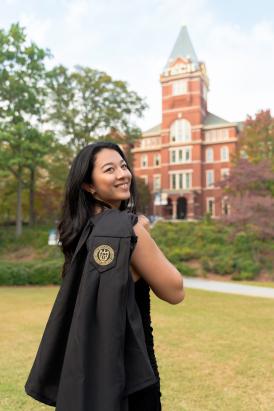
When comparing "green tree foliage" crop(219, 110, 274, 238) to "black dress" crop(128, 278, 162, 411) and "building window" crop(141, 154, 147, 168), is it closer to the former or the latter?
"building window" crop(141, 154, 147, 168)

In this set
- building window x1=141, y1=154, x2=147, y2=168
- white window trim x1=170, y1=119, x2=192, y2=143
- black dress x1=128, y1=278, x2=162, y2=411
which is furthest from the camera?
building window x1=141, y1=154, x2=147, y2=168

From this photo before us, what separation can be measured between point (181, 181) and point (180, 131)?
5.75 metres

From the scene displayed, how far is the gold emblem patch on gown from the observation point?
1565 mm

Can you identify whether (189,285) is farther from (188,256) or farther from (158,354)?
(158,354)

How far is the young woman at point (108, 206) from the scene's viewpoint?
1.74 m

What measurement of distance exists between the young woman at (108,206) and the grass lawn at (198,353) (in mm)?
2958

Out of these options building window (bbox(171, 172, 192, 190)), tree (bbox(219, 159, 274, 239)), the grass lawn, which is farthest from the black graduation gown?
building window (bbox(171, 172, 192, 190))

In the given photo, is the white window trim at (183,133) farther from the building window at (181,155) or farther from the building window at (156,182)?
the building window at (156,182)

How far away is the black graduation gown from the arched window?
43.9 metres

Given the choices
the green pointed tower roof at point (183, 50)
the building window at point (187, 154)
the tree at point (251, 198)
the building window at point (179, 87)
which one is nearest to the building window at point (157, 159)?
the building window at point (187, 154)

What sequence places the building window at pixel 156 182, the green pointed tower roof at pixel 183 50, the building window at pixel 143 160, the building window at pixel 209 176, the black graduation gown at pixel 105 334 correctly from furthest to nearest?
the building window at pixel 143 160 < the building window at pixel 156 182 < the green pointed tower roof at pixel 183 50 < the building window at pixel 209 176 < the black graduation gown at pixel 105 334

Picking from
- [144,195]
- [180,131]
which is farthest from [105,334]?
[180,131]

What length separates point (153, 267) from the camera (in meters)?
1.67

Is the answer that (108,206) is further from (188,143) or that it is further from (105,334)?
(188,143)
